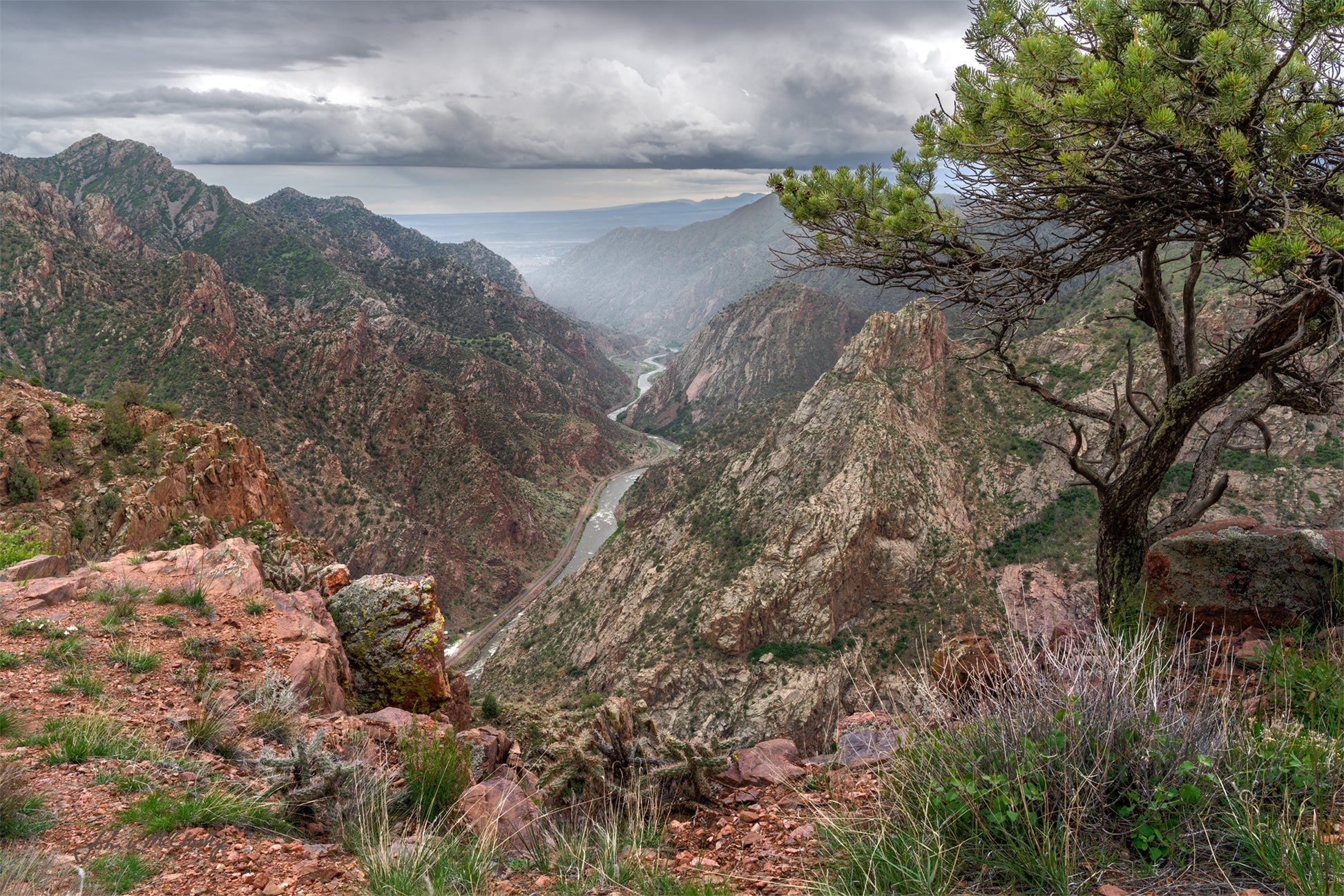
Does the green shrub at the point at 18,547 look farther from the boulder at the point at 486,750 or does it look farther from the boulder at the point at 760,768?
the boulder at the point at 760,768

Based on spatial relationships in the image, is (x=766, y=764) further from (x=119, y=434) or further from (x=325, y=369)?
(x=325, y=369)

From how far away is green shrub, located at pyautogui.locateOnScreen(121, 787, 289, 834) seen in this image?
4.16m

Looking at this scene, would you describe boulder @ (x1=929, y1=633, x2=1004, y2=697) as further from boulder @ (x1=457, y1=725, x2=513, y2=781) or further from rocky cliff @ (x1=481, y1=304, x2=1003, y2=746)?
rocky cliff @ (x1=481, y1=304, x2=1003, y2=746)

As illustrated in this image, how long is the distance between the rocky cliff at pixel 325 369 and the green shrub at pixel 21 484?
38.6m

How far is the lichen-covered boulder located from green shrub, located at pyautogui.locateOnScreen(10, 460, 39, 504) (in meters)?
13.5

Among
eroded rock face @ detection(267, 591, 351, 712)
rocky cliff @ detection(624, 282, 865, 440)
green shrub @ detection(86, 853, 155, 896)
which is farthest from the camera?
rocky cliff @ detection(624, 282, 865, 440)

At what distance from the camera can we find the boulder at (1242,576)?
19.5 ft

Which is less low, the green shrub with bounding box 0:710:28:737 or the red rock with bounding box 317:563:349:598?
the green shrub with bounding box 0:710:28:737

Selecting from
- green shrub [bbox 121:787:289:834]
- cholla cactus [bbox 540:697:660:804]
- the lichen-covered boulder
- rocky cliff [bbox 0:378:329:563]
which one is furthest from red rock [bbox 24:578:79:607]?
rocky cliff [bbox 0:378:329:563]

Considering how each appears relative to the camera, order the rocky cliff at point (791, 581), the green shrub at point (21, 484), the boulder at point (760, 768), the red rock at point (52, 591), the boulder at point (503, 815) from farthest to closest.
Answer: the rocky cliff at point (791, 581) < the green shrub at point (21, 484) < the red rock at point (52, 591) < the boulder at point (760, 768) < the boulder at point (503, 815)

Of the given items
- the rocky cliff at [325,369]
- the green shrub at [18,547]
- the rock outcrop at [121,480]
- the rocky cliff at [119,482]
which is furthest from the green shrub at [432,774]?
the rocky cliff at [325,369]

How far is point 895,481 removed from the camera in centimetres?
4472

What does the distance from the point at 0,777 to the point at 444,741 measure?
2.78 m

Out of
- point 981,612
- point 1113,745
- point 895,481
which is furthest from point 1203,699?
point 895,481
